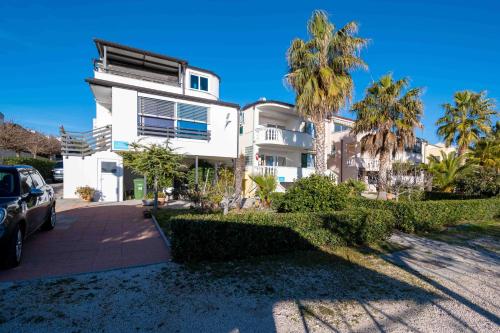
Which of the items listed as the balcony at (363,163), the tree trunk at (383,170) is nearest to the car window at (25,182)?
the tree trunk at (383,170)

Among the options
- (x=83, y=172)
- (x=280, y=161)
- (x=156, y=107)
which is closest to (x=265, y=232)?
(x=156, y=107)

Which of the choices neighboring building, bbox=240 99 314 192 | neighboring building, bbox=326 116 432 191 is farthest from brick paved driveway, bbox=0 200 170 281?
neighboring building, bbox=326 116 432 191

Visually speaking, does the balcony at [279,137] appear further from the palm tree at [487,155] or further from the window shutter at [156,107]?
the palm tree at [487,155]

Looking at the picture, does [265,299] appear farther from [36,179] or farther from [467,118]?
[467,118]

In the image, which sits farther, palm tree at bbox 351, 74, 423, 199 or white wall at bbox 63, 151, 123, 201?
palm tree at bbox 351, 74, 423, 199

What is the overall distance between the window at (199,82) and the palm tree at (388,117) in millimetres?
11886

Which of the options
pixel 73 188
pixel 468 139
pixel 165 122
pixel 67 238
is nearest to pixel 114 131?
pixel 165 122

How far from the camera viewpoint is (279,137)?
18.6 m

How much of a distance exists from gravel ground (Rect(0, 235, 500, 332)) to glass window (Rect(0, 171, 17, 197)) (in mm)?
1799

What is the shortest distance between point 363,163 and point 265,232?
74.3ft

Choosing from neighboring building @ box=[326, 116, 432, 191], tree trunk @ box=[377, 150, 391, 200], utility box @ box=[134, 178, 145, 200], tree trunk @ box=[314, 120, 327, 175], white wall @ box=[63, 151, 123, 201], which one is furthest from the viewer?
neighboring building @ box=[326, 116, 432, 191]

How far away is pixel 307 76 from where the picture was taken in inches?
549

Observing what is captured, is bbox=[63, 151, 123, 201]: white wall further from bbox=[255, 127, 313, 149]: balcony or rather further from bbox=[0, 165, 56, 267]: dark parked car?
bbox=[255, 127, 313, 149]: balcony

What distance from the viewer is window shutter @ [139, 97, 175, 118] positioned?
14760 millimetres
